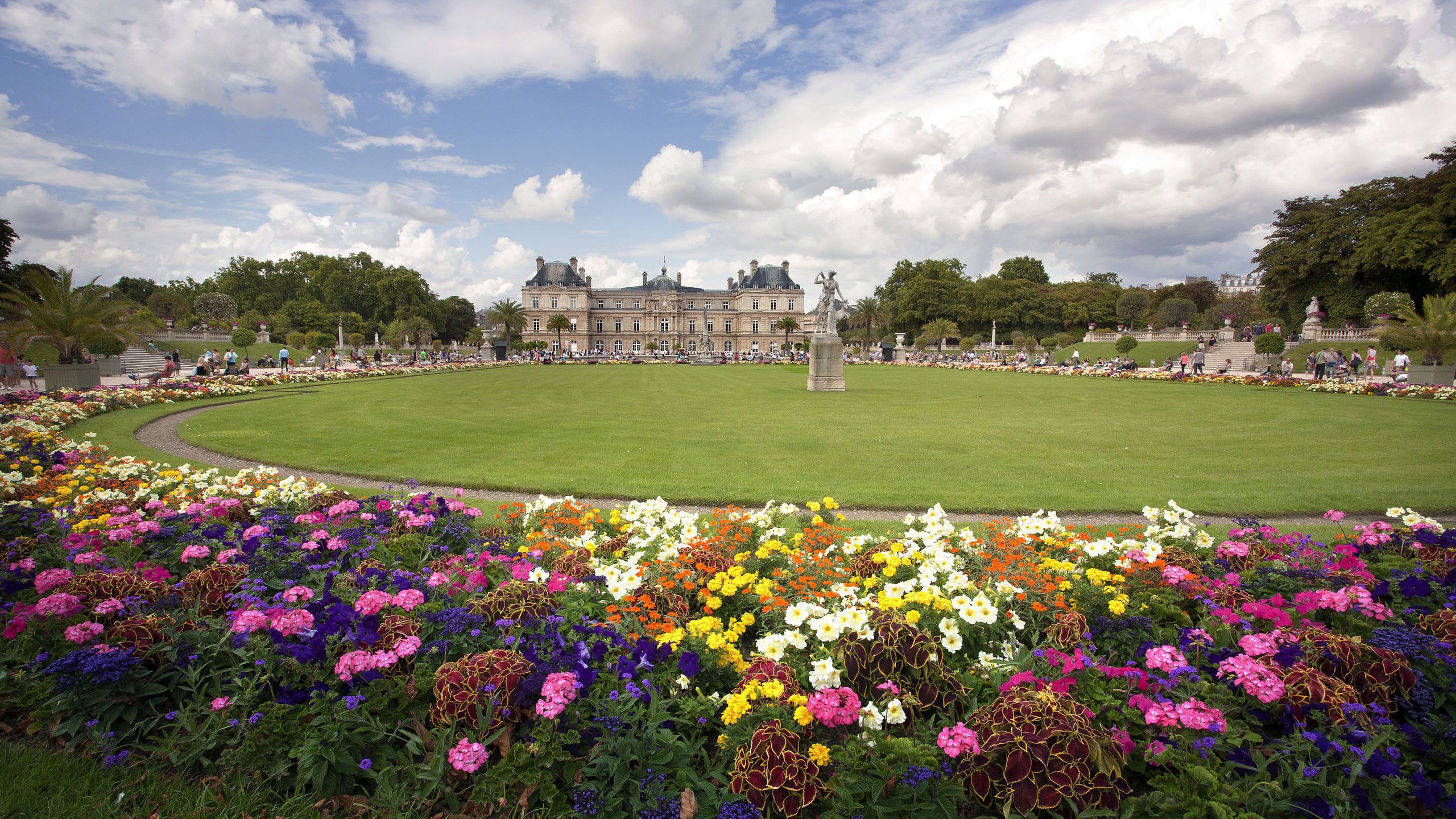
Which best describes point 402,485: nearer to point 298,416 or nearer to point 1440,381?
point 298,416

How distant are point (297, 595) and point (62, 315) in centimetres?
2652

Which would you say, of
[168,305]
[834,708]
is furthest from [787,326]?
[834,708]

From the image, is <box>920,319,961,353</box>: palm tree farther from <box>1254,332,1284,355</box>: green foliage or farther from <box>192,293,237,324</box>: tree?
<box>192,293,237,324</box>: tree

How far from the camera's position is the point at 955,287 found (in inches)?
3337

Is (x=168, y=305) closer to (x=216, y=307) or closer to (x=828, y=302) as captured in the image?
(x=216, y=307)

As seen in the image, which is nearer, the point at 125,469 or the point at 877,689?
the point at 877,689

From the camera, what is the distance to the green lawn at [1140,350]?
49000 mm

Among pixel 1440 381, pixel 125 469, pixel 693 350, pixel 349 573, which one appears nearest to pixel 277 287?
pixel 693 350

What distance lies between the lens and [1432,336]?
2470 cm

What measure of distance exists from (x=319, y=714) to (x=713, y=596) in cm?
194

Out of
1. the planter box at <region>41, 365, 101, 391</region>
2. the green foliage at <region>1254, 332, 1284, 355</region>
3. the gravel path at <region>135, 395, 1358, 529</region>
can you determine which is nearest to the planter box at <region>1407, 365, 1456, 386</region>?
the green foliage at <region>1254, 332, 1284, 355</region>

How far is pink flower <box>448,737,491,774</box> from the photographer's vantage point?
2369 mm

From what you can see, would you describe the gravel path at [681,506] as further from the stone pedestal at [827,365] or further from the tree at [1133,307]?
the tree at [1133,307]

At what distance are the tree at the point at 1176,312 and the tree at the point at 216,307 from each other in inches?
4383
